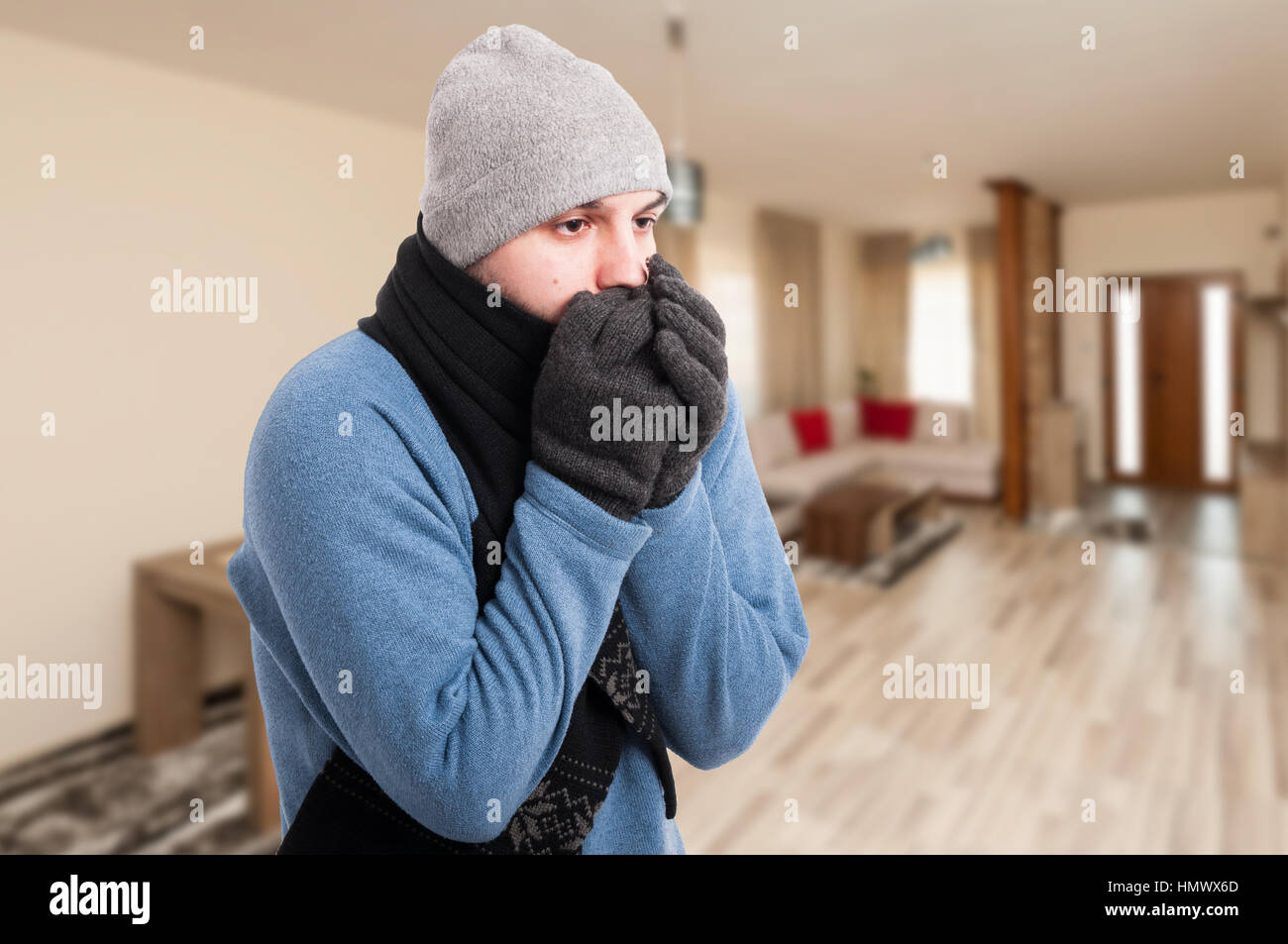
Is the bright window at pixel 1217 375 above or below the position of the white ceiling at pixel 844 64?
below

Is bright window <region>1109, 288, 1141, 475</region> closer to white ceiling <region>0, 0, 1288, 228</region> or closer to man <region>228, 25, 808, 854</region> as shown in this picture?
white ceiling <region>0, 0, 1288, 228</region>

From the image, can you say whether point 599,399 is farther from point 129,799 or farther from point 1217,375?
point 1217,375

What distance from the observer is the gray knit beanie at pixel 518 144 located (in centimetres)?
53

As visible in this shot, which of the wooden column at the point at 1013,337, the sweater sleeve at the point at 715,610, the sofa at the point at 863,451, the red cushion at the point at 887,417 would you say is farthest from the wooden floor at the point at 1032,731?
the red cushion at the point at 887,417

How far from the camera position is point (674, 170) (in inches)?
91.5

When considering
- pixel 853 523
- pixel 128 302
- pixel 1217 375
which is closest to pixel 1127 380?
pixel 1217 375

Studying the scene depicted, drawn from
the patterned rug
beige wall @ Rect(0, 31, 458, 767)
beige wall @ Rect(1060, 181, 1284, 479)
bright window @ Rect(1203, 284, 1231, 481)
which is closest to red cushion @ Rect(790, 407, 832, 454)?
beige wall @ Rect(1060, 181, 1284, 479)

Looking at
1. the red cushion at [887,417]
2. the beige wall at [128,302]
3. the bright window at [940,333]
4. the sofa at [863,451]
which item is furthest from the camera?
the bright window at [940,333]

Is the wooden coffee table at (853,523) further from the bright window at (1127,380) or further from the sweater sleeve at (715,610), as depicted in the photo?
the sweater sleeve at (715,610)

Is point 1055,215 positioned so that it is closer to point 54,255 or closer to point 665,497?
point 54,255

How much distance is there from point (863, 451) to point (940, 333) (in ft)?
5.64

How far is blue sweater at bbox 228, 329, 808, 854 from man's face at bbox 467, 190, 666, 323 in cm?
9
